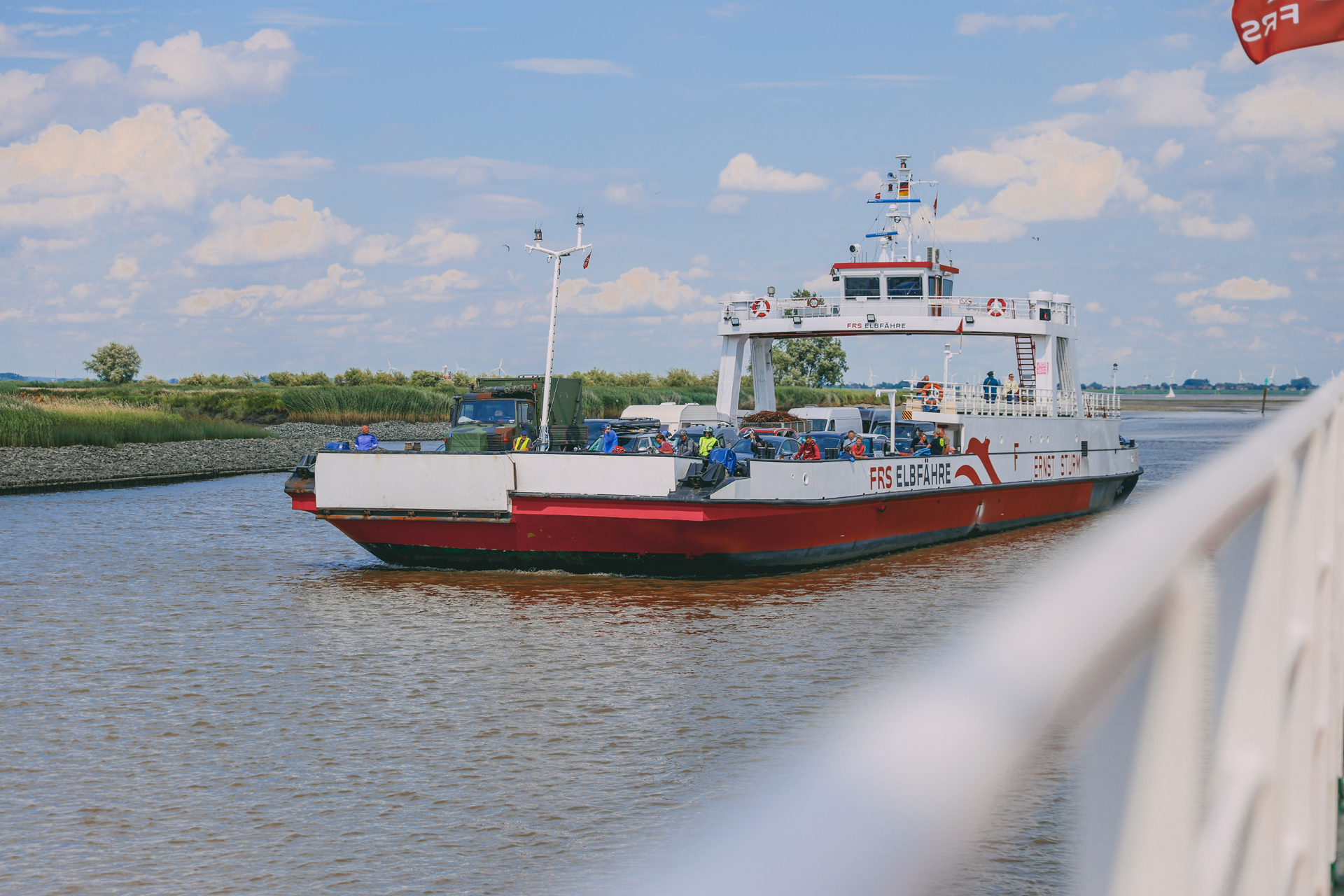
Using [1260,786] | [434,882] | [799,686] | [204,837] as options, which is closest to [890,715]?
[1260,786]

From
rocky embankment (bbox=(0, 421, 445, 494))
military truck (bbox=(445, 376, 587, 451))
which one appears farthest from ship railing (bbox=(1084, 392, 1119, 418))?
rocky embankment (bbox=(0, 421, 445, 494))

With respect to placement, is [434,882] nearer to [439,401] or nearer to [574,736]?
[574,736]

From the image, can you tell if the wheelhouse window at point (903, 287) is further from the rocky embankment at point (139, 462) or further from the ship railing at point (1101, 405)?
the rocky embankment at point (139, 462)

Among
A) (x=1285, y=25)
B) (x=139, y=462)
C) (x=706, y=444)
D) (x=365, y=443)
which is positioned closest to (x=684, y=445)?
(x=706, y=444)

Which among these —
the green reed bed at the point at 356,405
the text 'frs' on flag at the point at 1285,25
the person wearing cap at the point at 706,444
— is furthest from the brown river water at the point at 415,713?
the green reed bed at the point at 356,405

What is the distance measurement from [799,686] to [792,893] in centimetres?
1150

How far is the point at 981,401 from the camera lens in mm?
25859

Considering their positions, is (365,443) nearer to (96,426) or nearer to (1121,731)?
(1121,731)

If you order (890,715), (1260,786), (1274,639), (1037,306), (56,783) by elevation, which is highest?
(1037,306)

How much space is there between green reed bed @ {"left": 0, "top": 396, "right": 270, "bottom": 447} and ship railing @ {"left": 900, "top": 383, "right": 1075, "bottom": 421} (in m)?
30.0

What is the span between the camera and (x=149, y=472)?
129 ft

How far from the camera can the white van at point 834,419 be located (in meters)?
26.3

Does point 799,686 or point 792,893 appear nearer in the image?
point 792,893

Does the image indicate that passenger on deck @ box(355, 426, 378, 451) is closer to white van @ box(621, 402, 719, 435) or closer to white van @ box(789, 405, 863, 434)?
white van @ box(621, 402, 719, 435)
